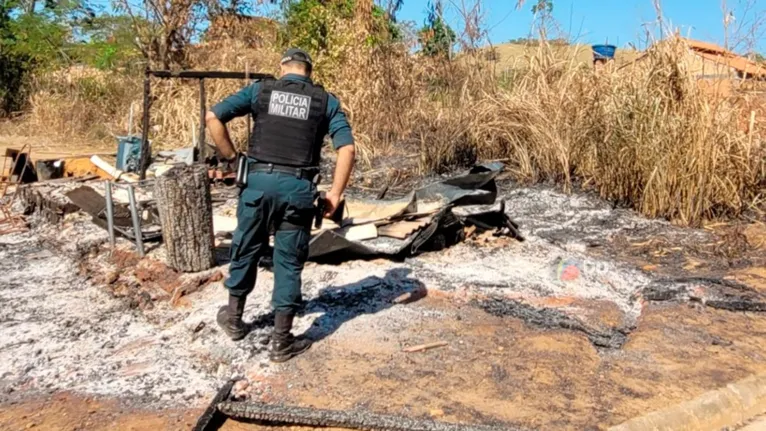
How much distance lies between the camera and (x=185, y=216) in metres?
5.21

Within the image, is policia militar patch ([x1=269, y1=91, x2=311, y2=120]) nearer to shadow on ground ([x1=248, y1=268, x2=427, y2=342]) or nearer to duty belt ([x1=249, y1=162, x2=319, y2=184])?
duty belt ([x1=249, y1=162, x2=319, y2=184])

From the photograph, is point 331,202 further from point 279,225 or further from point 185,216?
point 185,216

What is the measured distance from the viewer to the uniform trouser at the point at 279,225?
3.80 m

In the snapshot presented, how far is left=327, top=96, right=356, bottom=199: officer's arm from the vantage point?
3.87 metres

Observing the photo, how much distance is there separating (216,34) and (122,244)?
10931mm

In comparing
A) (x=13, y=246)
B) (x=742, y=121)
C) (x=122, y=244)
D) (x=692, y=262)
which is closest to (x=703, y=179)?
(x=742, y=121)

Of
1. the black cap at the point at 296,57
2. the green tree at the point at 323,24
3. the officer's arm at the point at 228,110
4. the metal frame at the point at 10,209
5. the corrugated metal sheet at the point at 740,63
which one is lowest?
the metal frame at the point at 10,209

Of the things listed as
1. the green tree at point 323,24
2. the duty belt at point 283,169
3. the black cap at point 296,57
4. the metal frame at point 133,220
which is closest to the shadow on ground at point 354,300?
the duty belt at point 283,169

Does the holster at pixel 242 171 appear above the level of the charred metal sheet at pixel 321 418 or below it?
above

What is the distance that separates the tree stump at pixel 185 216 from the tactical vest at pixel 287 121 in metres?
1.52

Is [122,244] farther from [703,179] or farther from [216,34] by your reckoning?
[216,34]

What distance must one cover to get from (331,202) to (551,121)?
5.44 meters

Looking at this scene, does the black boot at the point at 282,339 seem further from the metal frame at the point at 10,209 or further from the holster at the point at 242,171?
the metal frame at the point at 10,209

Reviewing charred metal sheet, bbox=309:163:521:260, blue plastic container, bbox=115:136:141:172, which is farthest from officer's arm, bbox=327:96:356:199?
blue plastic container, bbox=115:136:141:172
